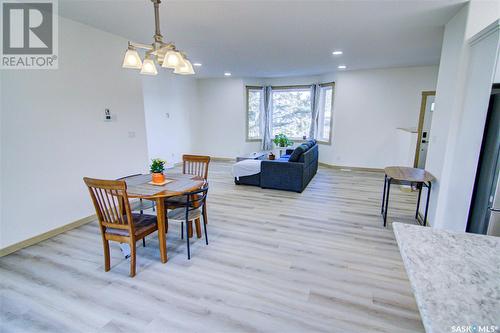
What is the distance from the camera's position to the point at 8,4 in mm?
2629

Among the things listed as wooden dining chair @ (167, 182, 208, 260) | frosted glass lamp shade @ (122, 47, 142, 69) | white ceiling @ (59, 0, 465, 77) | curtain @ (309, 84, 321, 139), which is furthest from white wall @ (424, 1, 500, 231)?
curtain @ (309, 84, 321, 139)

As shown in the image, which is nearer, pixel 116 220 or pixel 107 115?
pixel 116 220

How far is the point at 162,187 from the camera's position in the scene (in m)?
2.66

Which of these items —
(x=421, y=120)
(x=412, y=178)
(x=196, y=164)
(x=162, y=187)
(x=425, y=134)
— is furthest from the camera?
(x=421, y=120)

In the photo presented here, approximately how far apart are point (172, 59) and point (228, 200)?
287 cm

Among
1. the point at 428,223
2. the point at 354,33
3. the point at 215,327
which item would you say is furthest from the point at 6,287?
the point at 354,33

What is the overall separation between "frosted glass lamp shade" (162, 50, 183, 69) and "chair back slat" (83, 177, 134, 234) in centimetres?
110

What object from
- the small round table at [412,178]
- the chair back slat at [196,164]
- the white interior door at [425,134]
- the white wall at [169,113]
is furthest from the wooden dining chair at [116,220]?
the white interior door at [425,134]

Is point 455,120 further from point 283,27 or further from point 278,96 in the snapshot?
point 278,96

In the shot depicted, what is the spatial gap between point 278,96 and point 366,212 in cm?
520

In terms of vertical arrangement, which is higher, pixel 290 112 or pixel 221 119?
pixel 290 112

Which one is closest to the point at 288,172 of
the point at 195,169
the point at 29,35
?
the point at 195,169

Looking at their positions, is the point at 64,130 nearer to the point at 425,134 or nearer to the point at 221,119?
the point at 221,119

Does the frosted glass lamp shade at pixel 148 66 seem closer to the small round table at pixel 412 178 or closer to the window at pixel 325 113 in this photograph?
the small round table at pixel 412 178
